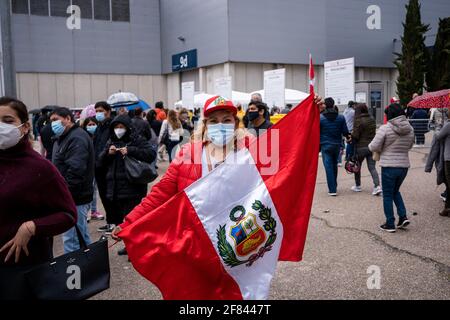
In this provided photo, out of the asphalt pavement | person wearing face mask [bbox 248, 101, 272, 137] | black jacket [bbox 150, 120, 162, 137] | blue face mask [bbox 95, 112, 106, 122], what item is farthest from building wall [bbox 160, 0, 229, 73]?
the asphalt pavement

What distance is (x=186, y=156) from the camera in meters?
3.25

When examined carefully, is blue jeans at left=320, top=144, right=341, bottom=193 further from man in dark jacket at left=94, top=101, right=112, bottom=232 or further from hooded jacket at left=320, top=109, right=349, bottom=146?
man in dark jacket at left=94, top=101, right=112, bottom=232

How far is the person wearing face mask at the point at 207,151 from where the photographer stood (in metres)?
3.16

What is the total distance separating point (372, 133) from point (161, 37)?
30.5m

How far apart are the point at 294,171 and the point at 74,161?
107 inches

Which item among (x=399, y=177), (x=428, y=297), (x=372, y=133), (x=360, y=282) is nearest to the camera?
(x=428, y=297)

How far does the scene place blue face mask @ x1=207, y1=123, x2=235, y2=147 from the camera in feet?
10.4

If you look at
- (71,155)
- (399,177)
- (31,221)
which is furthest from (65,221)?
(399,177)

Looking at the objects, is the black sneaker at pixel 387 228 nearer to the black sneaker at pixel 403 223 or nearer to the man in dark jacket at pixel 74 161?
the black sneaker at pixel 403 223

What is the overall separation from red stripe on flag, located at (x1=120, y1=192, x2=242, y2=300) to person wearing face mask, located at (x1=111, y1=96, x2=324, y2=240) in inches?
9.5

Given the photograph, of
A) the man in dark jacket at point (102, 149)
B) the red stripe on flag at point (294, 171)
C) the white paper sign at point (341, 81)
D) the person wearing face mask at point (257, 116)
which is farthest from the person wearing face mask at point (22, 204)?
the white paper sign at point (341, 81)

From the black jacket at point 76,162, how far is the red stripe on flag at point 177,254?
2.25 metres
